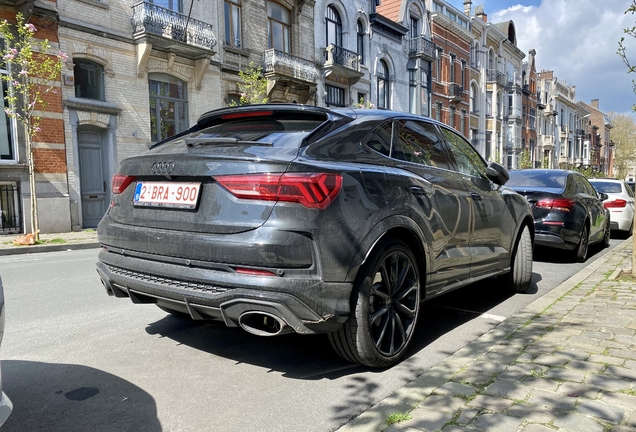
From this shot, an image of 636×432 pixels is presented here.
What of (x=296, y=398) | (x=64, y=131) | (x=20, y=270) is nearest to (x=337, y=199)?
(x=296, y=398)

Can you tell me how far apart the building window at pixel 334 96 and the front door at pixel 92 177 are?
11651mm

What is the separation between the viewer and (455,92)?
35.1 m

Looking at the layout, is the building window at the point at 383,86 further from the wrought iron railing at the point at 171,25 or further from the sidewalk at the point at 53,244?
the sidewalk at the point at 53,244

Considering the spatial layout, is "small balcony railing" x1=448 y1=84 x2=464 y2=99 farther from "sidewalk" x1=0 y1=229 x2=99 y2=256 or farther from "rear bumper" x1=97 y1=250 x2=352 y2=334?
"rear bumper" x1=97 y1=250 x2=352 y2=334

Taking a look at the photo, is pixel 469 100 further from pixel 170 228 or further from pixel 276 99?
pixel 170 228

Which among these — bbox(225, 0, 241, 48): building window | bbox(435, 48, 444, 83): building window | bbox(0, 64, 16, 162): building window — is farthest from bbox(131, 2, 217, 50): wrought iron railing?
bbox(435, 48, 444, 83): building window

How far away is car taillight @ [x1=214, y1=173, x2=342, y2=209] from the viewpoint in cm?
265

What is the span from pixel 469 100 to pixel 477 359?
3868 centimetres

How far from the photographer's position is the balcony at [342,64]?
2295cm

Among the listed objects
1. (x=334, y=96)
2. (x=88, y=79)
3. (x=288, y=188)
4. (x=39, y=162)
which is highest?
(x=334, y=96)

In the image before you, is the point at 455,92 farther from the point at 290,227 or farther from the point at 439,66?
the point at 290,227

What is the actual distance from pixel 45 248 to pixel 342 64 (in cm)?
1698

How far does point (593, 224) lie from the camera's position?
8680 millimetres

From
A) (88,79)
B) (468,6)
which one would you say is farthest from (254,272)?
(468,6)
